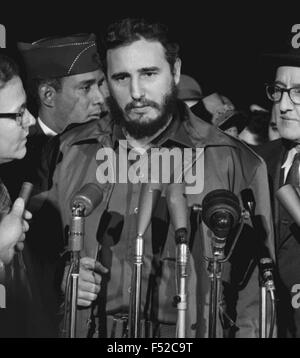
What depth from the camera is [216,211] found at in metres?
2.79

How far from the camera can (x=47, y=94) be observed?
423cm

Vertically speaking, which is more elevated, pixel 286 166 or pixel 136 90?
pixel 136 90

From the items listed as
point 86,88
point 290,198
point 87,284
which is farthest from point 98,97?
point 290,198

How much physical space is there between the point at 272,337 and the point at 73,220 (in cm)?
96

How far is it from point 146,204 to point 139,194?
481 millimetres

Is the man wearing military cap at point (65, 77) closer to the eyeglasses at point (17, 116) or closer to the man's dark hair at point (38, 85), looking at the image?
the man's dark hair at point (38, 85)

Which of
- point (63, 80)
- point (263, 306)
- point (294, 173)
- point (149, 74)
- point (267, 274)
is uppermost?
point (63, 80)

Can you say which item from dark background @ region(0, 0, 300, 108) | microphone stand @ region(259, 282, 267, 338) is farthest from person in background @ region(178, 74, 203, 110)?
microphone stand @ region(259, 282, 267, 338)

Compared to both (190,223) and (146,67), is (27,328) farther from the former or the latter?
(146,67)

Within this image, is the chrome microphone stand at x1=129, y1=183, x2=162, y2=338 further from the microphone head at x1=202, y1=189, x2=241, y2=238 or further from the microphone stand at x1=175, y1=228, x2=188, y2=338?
the microphone head at x1=202, y1=189, x2=241, y2=238

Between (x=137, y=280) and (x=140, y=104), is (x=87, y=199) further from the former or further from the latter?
(x=140, y=104)

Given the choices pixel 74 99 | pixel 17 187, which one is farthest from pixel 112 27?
pixel 17 187

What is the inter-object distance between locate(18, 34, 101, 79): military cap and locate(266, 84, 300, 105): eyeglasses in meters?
0.99

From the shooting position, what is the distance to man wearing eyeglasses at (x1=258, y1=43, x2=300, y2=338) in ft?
11.9
